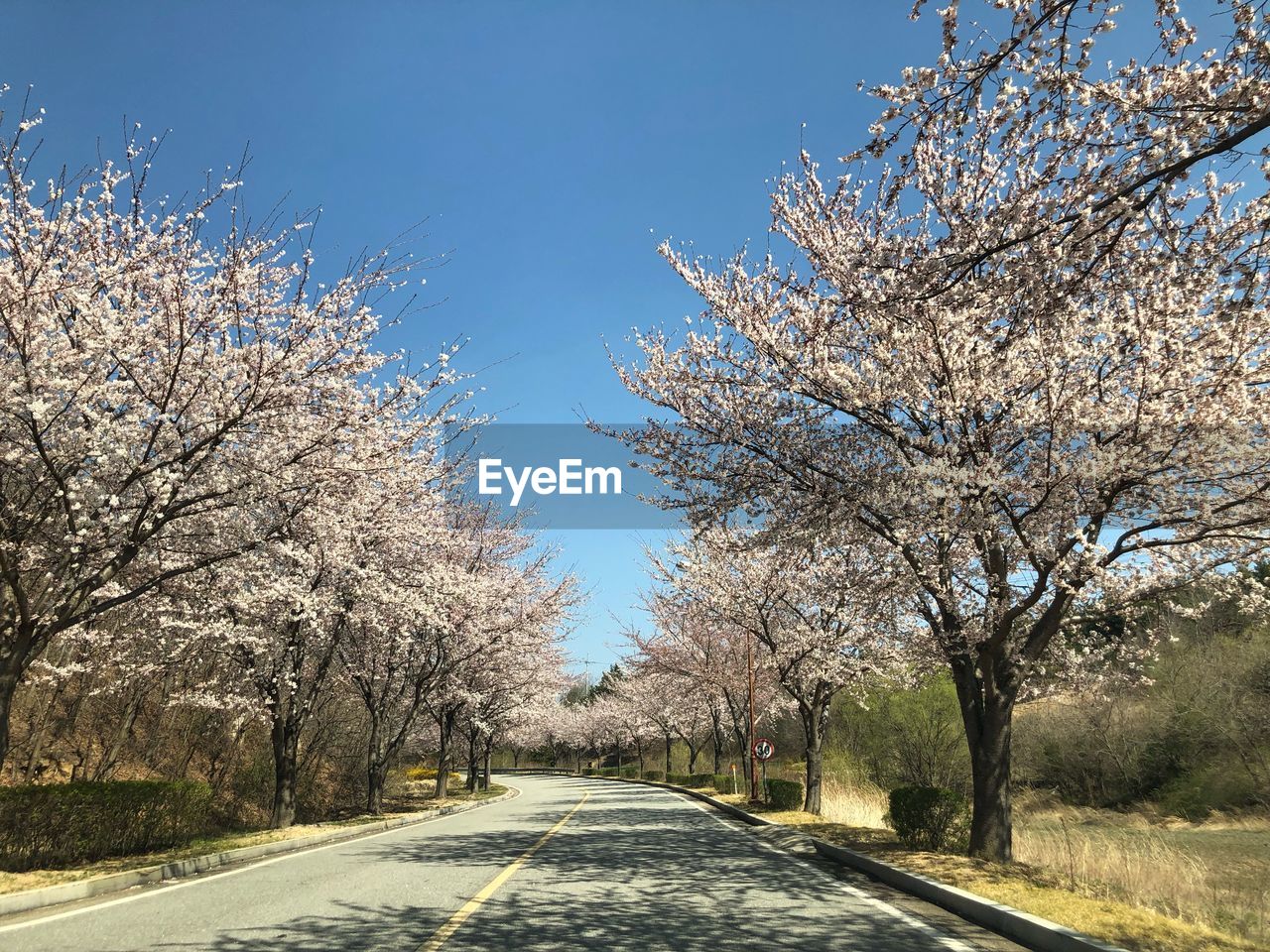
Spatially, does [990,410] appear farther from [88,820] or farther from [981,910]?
[88,820]

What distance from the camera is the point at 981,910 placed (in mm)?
7395

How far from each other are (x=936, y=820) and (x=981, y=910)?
500cm

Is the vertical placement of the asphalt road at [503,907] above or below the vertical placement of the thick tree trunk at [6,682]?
below

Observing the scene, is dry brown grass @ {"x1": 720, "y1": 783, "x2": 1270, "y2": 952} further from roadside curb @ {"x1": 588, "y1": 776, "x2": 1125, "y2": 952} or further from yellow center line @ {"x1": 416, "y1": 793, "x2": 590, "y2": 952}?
yellow center line @ {"x1": 416, "y1": 793, "x2": 590, "y2": 952}

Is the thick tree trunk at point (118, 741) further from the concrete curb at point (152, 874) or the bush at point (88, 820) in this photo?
the concrete curb at point (152, 874)

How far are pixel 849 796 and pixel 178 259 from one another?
945 inches

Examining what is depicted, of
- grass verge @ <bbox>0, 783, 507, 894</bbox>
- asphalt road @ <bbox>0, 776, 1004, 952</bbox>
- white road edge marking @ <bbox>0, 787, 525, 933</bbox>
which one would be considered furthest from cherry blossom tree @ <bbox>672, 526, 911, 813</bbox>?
grass verge @ <bbox>0, 783, 507, 894</bbox>

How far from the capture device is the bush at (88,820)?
10805 millimetres

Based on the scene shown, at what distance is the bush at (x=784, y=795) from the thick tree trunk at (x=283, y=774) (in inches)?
467

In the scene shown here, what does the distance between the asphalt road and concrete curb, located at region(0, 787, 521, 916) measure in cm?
41

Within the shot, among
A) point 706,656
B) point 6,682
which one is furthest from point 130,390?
point 706,656

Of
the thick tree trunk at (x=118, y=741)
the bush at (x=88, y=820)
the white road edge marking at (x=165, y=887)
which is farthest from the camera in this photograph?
the thick tree trunk at (x=118, y=741)

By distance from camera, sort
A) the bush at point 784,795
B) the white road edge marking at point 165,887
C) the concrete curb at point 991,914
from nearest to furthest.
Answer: the concrete curb at point 991,914 → the white road edge marking at point 165,887 → the bush at point 784,795

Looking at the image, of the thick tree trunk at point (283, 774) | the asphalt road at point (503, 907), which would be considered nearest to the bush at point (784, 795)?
the asphalt road at point (503, 907)
